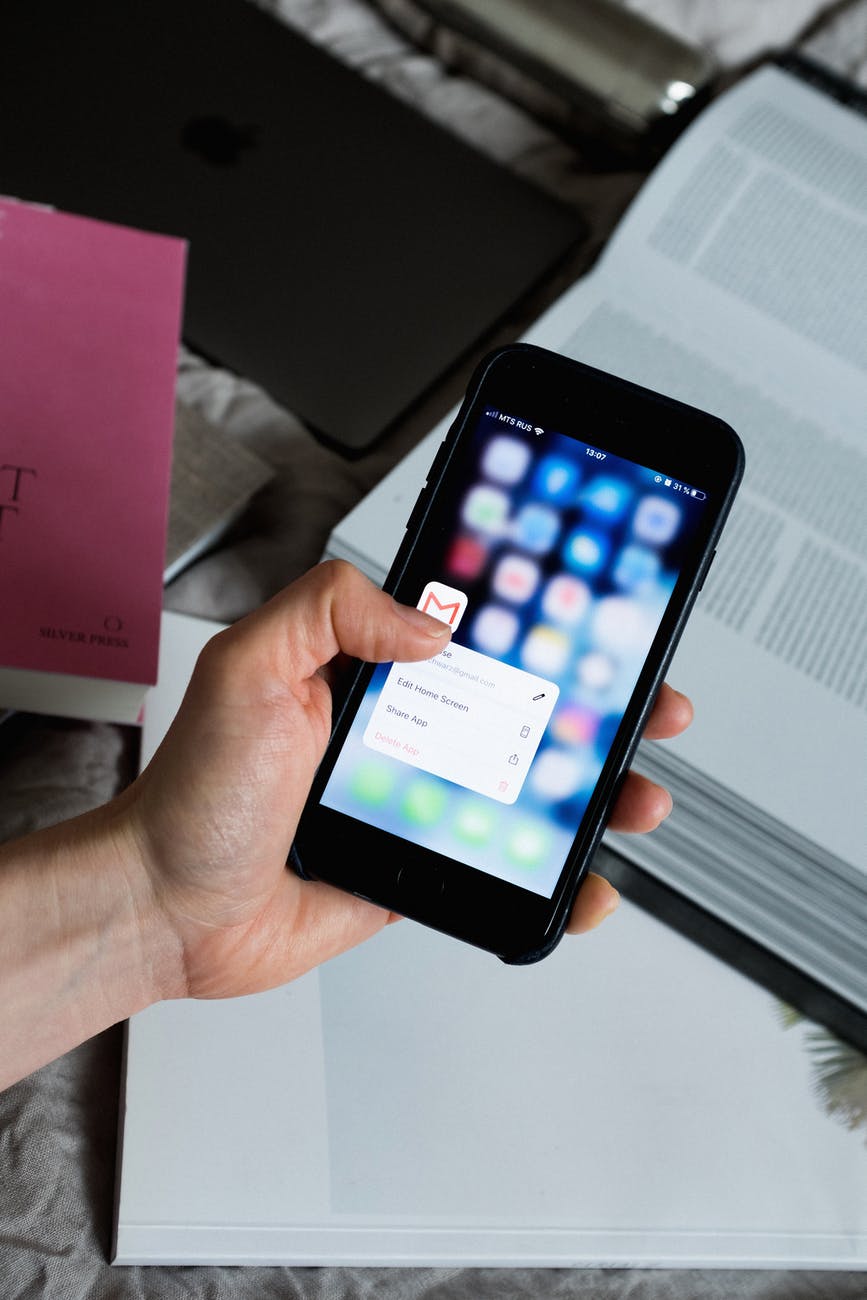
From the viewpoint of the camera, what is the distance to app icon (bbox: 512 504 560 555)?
0.49m

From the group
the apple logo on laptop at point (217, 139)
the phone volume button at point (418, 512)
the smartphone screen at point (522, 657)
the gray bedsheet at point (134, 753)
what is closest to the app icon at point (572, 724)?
the smartphone screen at point (522, 657)

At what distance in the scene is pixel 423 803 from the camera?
478mm

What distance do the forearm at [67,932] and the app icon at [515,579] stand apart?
0.19 meters

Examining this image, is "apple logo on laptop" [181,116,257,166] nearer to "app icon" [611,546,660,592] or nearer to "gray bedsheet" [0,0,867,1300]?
"gray bedsheet" [0,0,867,1300]

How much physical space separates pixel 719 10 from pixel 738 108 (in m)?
0.20

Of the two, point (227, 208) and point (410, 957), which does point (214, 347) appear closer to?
point (227, 208)

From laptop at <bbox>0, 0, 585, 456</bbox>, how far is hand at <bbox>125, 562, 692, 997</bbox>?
267 millimetres

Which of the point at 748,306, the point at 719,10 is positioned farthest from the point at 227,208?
the point at 719,10

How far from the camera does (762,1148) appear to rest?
543mm

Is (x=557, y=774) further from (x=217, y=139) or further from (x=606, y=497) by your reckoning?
(x=217, y=139)

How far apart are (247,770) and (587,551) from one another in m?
0.18

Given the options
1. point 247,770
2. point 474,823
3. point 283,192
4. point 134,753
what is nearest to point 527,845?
point 474,823

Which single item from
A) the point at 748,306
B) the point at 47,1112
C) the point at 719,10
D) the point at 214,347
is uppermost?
the point at 719,10

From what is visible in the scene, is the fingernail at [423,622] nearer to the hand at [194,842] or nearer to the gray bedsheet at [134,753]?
the hand at [194,842]
